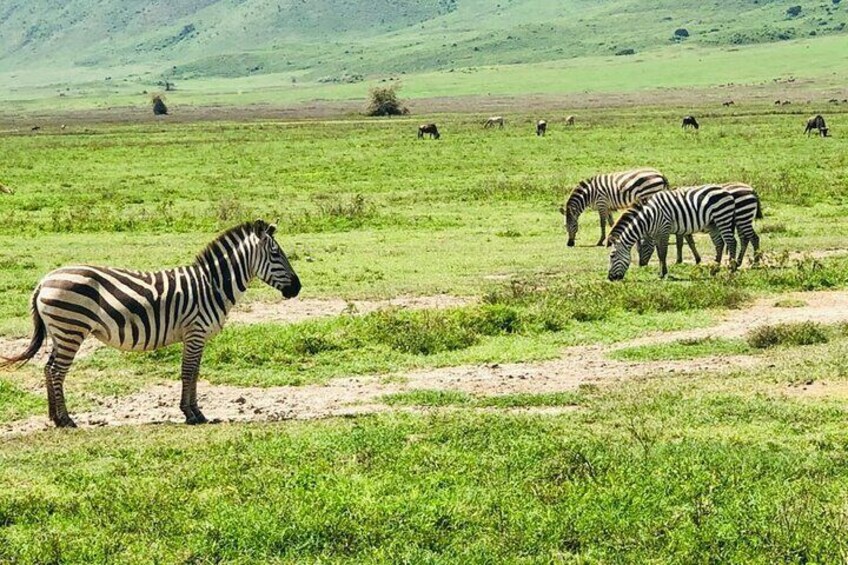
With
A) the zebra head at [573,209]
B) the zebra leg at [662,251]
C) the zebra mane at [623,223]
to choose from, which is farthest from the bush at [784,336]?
the zebra head at [573,209]

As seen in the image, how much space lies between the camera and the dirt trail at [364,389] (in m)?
11.8

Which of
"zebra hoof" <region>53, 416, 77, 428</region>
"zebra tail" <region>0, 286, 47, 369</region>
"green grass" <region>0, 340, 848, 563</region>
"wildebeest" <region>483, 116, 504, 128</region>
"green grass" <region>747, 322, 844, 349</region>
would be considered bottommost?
"wildebeest" <region>483, 116, 504, 128</region>

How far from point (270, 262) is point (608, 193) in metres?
13.9

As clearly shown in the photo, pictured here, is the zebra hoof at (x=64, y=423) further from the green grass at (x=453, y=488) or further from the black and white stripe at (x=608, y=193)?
the black and white stripe at (x=608, y=193)

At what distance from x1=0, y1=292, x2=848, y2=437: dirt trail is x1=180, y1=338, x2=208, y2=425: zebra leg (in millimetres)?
246

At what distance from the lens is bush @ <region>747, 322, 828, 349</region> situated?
46.1ft

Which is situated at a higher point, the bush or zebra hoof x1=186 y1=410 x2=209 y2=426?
zebra hoof x1=186 y1=410 x2=209 y2=426

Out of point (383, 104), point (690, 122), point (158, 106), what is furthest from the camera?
point (158, 106)

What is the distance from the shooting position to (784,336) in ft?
46.2

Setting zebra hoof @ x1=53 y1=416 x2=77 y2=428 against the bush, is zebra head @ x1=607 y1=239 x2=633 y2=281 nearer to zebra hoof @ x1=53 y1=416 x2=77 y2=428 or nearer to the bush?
the bush

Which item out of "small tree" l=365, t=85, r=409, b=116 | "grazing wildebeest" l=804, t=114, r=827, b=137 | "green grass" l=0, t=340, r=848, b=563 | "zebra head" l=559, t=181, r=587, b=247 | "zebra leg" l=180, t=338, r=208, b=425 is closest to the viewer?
"green grass" l=0, t=340, r=848, b=563

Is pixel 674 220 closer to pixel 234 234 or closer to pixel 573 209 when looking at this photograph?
pixel 573 209

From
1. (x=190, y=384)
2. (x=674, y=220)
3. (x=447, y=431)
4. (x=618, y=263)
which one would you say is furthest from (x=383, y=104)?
(x=447, y=431)

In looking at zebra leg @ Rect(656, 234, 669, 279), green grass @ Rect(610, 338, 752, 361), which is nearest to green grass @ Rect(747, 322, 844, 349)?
green grass @ Rect(610, 338, 752, 361)
